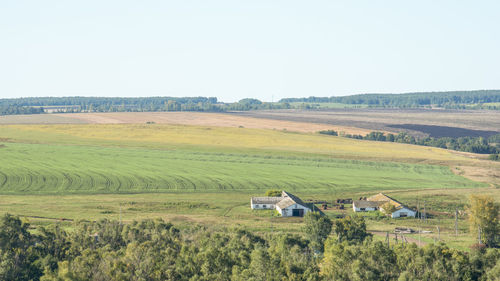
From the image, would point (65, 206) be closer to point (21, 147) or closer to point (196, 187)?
point (196, 187)

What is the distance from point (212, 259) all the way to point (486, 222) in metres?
35.5

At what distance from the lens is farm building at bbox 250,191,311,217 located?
92062mm

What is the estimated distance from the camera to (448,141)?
181 meters

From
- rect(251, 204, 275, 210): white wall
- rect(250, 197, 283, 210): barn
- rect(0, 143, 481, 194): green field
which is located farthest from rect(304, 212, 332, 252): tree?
rect(0, 143, 481, 194): green field

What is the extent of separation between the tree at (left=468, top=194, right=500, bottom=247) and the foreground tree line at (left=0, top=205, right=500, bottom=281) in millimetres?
13455

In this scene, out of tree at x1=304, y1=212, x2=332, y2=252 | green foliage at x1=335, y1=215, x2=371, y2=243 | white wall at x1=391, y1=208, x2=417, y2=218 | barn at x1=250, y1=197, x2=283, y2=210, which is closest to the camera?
tree at x1=304, y1=212, x2=332, y2=252

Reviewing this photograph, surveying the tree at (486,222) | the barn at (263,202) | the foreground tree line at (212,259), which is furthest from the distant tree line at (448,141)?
the foreground tree line at (212,259)

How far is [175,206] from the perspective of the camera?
93.9 meters

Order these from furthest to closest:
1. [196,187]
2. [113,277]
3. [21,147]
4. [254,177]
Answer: [21,147]
[254,177]
[196,187]
[113,277]

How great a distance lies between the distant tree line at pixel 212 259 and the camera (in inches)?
2144

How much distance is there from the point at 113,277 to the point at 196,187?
56040 mm

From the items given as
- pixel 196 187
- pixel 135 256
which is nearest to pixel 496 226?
pixel 135 256

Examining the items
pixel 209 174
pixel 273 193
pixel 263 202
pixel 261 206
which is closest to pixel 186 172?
pixel 209 174

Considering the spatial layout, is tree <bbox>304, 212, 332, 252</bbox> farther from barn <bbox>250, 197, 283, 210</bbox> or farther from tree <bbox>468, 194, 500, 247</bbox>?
barn <bbox>250, 197, 283, 210</bbox>
